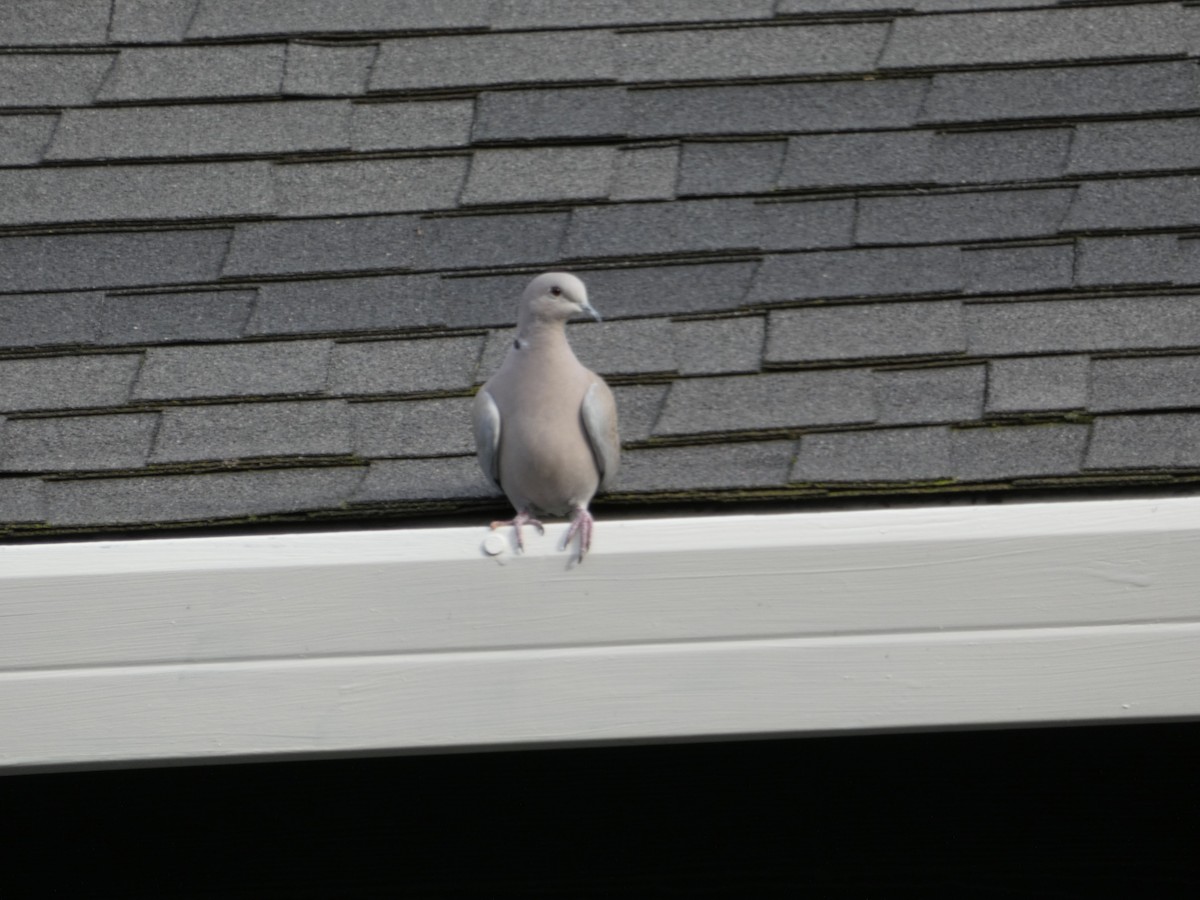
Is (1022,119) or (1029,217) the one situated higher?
(1022,119)

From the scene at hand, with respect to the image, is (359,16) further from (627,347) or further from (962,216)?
(962,216)

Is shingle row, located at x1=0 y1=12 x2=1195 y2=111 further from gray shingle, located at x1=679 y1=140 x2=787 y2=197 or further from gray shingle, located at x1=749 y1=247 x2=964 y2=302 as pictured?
gray shingle, located at x1=749 y1=247 x2=964 y2=302

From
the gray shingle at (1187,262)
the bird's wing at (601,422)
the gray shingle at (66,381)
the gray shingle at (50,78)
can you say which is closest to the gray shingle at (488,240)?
the bird's wing at (601,422)

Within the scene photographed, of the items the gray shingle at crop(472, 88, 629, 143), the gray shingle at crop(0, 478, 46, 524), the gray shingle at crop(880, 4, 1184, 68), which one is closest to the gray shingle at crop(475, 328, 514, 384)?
the gray shingle at crop(472, 88, 629, 143)

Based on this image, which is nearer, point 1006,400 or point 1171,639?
point 1171,639

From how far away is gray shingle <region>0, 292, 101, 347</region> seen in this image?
2627 millimetres

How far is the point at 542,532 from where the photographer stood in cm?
194

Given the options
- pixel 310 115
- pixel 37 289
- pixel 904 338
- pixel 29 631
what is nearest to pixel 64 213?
pixel 37 289

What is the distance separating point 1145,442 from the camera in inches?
95.6

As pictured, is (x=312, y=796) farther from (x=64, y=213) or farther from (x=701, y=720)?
(x=64, y=213)

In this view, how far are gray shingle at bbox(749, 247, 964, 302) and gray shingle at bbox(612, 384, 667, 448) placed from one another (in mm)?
242

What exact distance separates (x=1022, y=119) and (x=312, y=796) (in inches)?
66.7

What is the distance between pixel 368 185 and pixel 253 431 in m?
0.51

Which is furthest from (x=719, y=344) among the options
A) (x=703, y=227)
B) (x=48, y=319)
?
(x=48, y=319)
